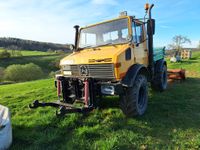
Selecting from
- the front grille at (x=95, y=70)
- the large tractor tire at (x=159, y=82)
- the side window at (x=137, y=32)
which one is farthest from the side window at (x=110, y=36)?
the large tractor tire at (x=159, y=82)

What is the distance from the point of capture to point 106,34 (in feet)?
19.1

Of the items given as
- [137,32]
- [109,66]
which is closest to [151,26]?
[137,32]

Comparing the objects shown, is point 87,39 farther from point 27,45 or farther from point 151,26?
point 27,45

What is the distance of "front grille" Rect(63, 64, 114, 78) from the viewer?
4750mm

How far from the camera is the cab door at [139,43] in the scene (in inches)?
218

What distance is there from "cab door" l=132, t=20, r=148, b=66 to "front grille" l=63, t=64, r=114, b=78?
3.46 ft

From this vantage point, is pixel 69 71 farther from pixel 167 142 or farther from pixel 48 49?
pixel 48 49

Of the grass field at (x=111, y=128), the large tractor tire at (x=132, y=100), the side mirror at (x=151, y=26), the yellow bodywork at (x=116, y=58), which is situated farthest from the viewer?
the side mirror at (x=151, y=26)

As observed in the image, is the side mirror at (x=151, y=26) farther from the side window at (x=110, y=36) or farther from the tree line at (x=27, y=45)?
the tree line at (x=27, y=45)

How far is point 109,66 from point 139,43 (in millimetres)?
1536

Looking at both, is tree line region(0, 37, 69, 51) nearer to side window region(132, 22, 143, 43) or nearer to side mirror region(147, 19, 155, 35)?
side mirror region(147, 19, 155, 35)

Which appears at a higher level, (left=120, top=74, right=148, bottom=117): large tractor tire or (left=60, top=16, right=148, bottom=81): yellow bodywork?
(left=60, top=16, right=148, bottom=81): yellow bodywork

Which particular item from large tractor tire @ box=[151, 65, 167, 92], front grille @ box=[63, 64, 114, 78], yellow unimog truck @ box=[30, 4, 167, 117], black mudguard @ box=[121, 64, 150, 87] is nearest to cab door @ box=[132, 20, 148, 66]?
yellow unimog truck @ box=[30, 4, 167, 117]

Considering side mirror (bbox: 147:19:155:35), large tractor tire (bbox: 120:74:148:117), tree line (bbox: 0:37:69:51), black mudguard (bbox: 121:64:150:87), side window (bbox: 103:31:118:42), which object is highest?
tree line (bbox: 0:37:69:51)
